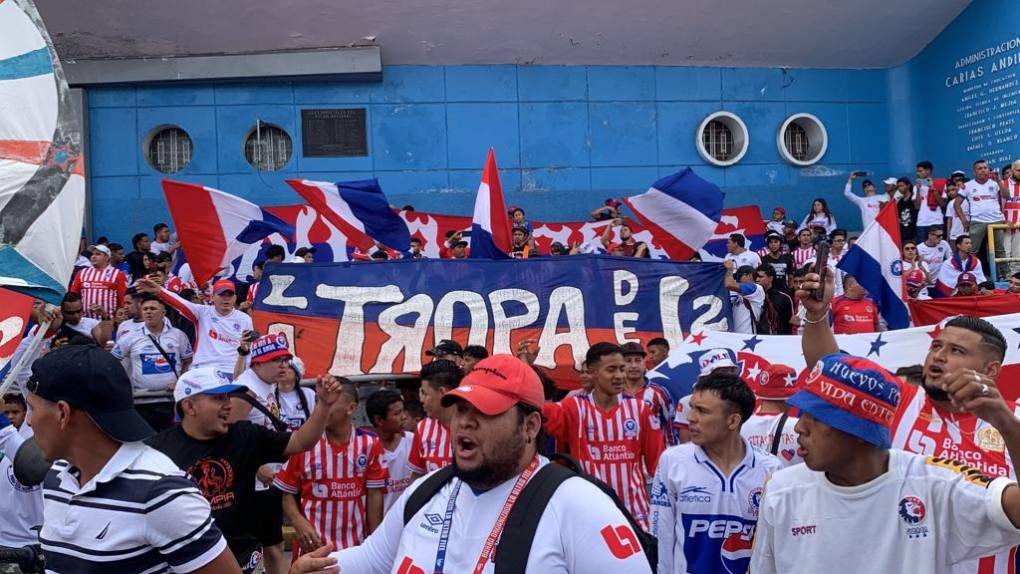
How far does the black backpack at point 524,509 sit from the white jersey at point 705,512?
6.55ft

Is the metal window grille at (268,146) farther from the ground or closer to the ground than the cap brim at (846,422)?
farther from the ground

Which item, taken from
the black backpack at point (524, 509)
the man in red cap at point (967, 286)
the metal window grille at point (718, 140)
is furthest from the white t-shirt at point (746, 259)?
the black backpack at point (524, 509)

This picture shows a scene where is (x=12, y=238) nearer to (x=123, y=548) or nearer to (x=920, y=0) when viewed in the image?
(x=123, y=548)

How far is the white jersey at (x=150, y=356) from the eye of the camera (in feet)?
36.6

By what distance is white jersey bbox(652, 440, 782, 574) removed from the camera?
17.1 feet

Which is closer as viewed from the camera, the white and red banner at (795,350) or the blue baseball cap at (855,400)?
the blue baseball cap at (855,400)

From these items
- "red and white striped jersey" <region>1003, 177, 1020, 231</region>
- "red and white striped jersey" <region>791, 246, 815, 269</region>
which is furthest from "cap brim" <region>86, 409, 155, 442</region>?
"red and white striped jersey" <region>1003, 177, 1020, 231</region>

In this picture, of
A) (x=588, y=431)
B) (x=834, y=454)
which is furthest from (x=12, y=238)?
(x=834, y=454)

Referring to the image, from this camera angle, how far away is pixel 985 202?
17781mm

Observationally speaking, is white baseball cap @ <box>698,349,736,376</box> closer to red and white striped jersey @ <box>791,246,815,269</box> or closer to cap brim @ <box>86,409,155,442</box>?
cap brim @ <box>86,409,155,442</box>

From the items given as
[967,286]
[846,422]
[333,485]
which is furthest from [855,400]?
[967,286]

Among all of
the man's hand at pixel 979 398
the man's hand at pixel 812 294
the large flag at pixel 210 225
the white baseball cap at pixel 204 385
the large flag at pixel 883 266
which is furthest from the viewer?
the large flag at pixel 210 225

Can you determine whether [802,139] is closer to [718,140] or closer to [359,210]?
[718,140]

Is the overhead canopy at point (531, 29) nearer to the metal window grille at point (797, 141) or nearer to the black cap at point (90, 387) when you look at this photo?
the metal window grille at point (797, 141)
